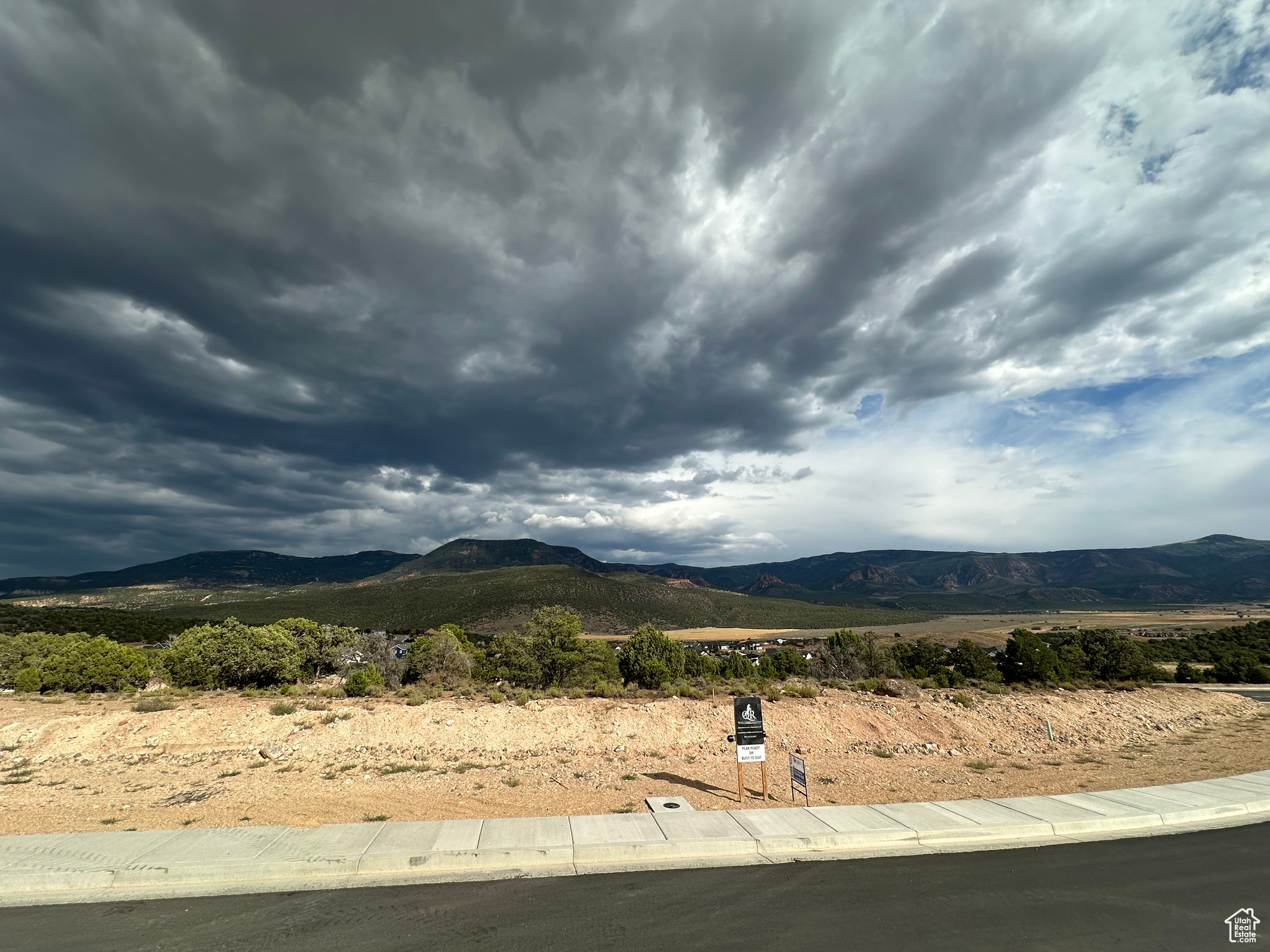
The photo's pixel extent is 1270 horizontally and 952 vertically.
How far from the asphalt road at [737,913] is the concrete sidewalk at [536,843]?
1.72ft

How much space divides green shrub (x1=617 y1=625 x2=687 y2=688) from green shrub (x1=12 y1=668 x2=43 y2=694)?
31136mm

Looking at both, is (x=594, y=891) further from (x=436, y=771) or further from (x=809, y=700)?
(x=809, y=700)

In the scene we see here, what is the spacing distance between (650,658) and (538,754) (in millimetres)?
19558

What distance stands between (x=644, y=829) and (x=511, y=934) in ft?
13.0

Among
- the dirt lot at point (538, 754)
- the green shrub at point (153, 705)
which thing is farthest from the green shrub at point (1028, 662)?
the green shrub at point (153, 705)

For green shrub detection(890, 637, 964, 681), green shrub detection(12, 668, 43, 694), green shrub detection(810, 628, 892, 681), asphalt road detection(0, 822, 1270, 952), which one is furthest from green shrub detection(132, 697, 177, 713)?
green shrub detection(890, 637, 964, 681)

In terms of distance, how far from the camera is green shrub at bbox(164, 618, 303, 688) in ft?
104

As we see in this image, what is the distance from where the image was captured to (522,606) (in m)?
110

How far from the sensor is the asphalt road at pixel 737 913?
6.63 m

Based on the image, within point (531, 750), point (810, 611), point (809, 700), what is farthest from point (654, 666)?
point (810, 611)

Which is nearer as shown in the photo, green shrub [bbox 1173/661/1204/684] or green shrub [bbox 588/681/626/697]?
green shrub [bbox 588/681/626/697]

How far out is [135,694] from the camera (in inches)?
1083

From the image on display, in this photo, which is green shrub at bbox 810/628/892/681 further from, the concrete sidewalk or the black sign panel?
the black sign panel

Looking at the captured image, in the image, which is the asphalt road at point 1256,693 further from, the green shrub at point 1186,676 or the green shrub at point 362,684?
the green shrub at point 362,684
